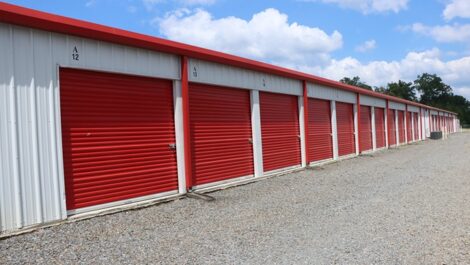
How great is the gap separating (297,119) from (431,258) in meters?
10.2

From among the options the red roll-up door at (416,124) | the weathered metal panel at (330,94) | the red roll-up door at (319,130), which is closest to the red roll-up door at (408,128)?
the red roll-up door at (416,124)

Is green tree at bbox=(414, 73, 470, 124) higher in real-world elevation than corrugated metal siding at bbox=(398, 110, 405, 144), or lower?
higher

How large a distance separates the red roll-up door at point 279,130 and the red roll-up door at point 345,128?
456 cm

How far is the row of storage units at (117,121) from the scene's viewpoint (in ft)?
20.5

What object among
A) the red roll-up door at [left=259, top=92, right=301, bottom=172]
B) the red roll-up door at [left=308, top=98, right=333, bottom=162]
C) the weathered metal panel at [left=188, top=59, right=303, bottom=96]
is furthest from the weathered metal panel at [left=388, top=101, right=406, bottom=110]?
the red roll-up door at [left=259, top=92, right=301, bottom=172]

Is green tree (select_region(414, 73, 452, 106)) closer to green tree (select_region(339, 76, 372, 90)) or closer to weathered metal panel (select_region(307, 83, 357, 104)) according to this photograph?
green tree (select_region(339, 76, 372, 90))

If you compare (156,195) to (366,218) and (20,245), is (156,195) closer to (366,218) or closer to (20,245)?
(20,245)

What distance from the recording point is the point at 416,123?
36.7 meters

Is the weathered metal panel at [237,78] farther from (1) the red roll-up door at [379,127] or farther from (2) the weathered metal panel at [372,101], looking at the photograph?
(1) the red roll-up door at [379,127]

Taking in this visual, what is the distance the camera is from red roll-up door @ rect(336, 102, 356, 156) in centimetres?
1859

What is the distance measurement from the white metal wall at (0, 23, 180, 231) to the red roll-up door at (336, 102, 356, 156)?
1378cm

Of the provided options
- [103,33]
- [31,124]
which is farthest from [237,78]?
[31,124]

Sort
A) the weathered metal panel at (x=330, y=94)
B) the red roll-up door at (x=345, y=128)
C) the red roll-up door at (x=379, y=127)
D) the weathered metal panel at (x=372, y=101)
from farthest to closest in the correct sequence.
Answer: the red roll-up door at (x=379, y=127) → the weathered metal panel at (x=372, y=101) → the red roll-up door at (x=345, y=128) → the weathered metal panel at (x=330, y=94)

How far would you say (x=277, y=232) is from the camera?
6223 mm
